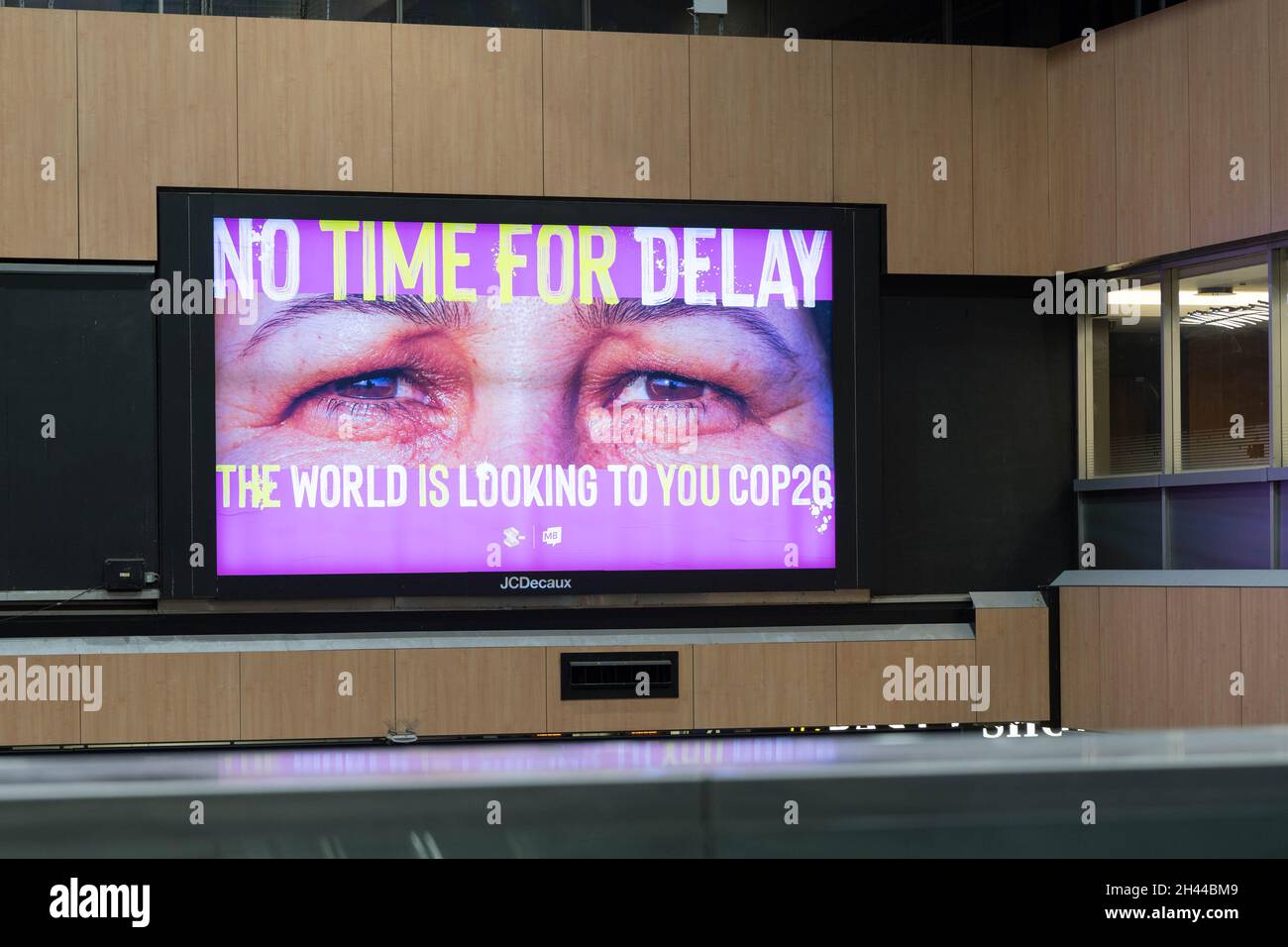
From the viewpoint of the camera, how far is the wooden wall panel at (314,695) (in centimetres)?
657

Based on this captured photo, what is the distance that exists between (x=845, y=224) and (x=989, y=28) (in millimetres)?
1408

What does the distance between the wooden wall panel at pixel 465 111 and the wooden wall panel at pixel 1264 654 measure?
13.3 ft

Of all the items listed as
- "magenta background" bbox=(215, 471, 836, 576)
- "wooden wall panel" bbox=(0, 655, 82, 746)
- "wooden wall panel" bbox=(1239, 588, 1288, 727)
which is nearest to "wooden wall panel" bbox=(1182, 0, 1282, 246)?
"wooden wall panel" bbox=(1239, 588, 1288, 727)

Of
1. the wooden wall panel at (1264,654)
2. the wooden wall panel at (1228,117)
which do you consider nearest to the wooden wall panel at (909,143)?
the wooden wall panel at (1228,117)

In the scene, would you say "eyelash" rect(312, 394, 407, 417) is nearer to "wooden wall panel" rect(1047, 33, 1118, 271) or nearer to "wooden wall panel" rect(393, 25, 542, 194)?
"wooden wall panel" rect(393, 25, 542, 194)

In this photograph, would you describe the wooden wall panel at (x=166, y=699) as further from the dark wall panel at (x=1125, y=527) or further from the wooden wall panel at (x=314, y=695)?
the dark wall panel at (x=1125, y=527)

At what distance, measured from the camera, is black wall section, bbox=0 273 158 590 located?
651cm

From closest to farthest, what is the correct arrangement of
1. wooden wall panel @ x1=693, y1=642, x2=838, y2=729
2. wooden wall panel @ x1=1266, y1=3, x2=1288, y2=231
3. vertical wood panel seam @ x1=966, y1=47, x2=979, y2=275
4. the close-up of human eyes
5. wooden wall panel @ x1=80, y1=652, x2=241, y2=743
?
wooden wall panel @ x1=1266, y1=3, x2=1288, y2=231 → wooden wall panel @ x1=80, y1=652, x2=241, y2=743 → wooden wall panel @ x1=693, y1=642, x2=838, y2=729 → the close-up of human eyes → vertical wood panel seam @ x1=966, y1=47, x2=979, y2=275

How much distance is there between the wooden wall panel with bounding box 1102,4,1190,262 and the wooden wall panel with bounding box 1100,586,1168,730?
1783 millimetres

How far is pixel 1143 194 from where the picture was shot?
6.93m
